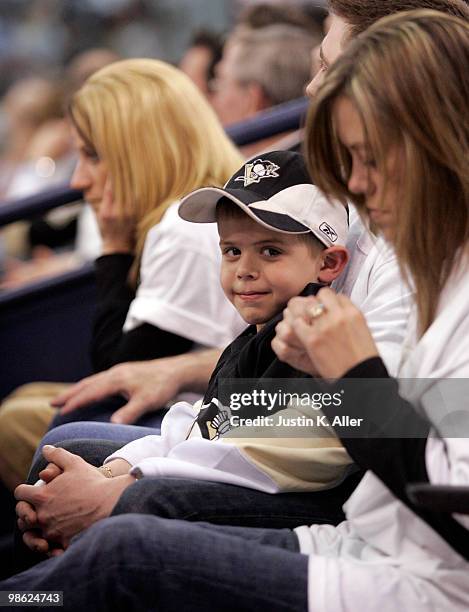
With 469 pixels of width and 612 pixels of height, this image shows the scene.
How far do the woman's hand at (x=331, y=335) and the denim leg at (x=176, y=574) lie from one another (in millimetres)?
277

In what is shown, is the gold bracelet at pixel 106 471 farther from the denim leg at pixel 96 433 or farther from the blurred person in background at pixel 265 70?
the blurred person in background at pixel 265 70

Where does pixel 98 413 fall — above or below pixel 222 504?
below

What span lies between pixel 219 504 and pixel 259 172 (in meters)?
0.62

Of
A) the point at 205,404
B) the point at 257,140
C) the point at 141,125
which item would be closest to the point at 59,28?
the point at 257,140

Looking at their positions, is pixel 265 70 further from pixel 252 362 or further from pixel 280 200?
pixel 252 362

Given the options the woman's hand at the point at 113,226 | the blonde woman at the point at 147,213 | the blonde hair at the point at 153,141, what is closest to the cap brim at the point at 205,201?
the blonde woman at the point at 147,213

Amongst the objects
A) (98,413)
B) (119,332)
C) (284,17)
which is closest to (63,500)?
(98,413)

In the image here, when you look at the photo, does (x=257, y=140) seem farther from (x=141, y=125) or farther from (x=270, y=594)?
(x=270, y=594)

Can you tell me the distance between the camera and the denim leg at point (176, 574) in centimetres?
164

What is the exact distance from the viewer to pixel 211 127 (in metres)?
3.08

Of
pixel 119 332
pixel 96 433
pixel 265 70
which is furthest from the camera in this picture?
pixel 265 70

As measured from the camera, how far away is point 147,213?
3.10m

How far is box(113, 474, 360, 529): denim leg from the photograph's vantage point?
1863 mm

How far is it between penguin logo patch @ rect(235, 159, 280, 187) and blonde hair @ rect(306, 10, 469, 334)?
0.44 metres
